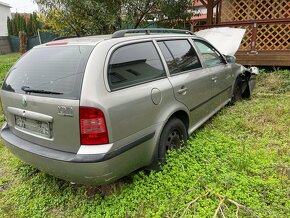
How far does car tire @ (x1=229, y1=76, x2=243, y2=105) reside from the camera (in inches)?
203

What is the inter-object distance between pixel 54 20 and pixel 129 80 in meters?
5.58

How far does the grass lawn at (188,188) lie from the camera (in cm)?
238

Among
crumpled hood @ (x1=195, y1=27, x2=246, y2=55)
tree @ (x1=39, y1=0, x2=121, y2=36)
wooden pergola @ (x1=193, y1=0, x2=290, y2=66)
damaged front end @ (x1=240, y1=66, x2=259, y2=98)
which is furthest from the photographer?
wooden pergola @ (x1=193, y1=0, x2=290, y2=66)

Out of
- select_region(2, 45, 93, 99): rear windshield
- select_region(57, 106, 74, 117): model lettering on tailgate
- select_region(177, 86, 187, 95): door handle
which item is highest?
select_region(2, 45, 93, 99): rear windshield

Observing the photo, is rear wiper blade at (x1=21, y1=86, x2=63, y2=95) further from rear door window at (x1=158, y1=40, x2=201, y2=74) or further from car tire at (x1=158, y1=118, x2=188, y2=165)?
rear door window at (x1=158, y1=40, x2=201, y2=74)

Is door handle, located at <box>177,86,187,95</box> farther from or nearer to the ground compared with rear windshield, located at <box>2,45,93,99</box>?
nearer to the ground

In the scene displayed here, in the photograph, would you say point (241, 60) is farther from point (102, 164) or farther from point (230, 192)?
point (102, 164)

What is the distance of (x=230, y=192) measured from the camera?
8.14ft

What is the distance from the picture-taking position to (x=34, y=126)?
2543 millimetres

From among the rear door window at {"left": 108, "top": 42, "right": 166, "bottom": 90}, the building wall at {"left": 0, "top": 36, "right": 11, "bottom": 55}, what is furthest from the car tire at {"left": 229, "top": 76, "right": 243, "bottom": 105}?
the building wall at {"left": 0, "top": 36, "right": 11, "bottom": 55}

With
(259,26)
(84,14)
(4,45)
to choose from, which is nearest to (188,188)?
(84,14)

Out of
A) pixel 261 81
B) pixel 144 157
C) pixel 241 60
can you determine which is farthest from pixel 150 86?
pixel 241 60

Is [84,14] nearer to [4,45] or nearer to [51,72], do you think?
[51,72]

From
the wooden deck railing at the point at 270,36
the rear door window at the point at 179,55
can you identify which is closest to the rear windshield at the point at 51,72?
the rear door window at the point at 179,55
